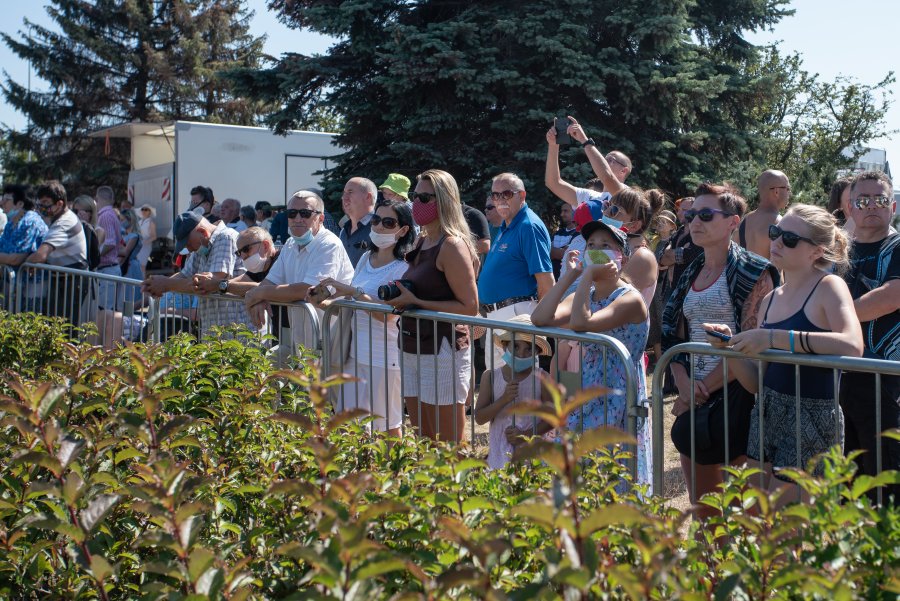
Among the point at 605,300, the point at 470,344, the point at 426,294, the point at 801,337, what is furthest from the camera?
the point at 426,294

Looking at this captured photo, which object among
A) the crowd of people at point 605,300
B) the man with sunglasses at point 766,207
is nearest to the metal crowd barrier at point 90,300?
the crowd of people at point 605,300

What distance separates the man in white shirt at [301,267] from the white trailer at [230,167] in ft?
37.3

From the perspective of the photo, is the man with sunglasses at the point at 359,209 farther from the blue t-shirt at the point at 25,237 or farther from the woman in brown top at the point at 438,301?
the blue t-shirt at the point at 25,237

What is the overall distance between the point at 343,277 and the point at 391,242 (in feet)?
1.59

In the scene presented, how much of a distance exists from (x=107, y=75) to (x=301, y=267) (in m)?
34.1

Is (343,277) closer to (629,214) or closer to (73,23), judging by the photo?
(629,214)

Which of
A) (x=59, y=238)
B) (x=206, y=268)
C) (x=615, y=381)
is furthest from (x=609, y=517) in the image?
(x=59, y=238)

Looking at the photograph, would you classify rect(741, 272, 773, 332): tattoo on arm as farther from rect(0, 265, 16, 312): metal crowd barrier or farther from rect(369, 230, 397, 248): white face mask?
rect(0, 265, 16, 312): metal crowd barrier

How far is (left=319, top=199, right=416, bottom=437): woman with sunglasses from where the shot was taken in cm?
554

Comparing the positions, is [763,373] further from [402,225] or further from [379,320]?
[402,225]

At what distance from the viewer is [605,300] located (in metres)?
4.62

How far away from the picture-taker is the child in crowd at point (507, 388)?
4602mm

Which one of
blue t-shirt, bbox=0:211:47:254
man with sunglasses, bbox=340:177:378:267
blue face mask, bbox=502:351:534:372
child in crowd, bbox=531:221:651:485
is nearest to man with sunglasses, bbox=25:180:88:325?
blue t-shirt, bbox=0:211:47:254

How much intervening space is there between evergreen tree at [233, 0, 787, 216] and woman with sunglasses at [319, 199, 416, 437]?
9117 millimetres
